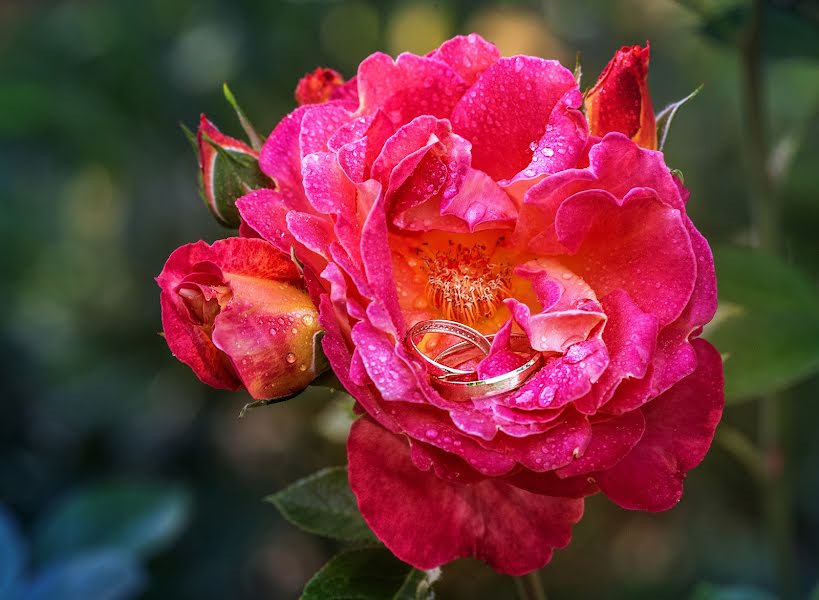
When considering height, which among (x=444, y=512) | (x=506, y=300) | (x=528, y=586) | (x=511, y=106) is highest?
(x=511, y=106)

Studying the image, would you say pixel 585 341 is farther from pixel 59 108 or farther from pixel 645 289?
pixel 59 108

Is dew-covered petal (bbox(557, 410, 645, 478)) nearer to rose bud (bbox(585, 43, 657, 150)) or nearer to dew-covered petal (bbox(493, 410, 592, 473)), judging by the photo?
dew-covered petal (bbox(493, 410, 592, 473))

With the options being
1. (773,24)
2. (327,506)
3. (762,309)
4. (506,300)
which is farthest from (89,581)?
(773,24)

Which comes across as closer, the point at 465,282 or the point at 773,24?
the point at 465,282

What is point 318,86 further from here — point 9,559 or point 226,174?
point 9,559

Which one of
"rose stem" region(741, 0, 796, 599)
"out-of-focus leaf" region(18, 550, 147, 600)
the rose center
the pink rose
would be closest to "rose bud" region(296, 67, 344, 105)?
the pink rose

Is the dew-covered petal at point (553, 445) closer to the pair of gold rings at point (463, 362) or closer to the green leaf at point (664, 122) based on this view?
the pair of gold rings at point (463, 362)
